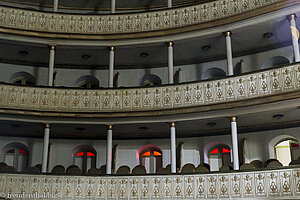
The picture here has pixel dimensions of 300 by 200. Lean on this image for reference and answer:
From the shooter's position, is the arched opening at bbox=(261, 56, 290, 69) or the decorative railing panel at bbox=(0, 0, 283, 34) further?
the arched opening at bbox=(261, 56, 290, 69)

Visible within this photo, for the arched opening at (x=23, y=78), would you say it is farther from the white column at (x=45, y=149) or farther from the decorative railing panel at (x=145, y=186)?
the decorative railing panel at (x=145, y=186)

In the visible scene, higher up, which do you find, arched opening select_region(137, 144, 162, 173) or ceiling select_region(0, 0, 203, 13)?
ceiling select_region(0, 0, 203, 13)

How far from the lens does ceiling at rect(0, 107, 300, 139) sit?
22.0 meters

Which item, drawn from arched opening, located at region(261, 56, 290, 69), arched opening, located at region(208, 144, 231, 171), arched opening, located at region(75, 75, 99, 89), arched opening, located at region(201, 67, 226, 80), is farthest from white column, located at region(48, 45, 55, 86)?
arched opening, located at region(261, 56, 290, 69)

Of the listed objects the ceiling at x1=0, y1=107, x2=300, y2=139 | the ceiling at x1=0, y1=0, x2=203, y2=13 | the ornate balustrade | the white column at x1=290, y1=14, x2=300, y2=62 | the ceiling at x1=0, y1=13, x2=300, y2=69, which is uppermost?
the ceiling at x1=0, y1=0, x2=203, y2=13

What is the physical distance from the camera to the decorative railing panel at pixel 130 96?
20.6m

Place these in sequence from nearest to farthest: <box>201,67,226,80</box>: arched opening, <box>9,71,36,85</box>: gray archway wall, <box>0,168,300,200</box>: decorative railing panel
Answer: <box>0,168,300,200</box>: decorative railing panel → <box>201,67,226,80</box>: arched opening → <box>9,71,36,85</box>: gray archway wall

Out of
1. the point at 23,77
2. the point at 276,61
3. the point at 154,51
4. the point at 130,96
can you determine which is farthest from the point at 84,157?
the point at 276,61

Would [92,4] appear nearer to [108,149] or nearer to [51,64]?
[51,64]

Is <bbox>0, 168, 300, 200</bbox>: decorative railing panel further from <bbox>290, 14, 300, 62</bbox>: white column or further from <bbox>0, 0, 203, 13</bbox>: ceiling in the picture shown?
<bbox>0, 0, 203, 13</bbox>: ceiling

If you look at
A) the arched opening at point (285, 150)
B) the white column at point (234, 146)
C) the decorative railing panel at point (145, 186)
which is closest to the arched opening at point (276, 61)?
the arched opening at point (285, 150)

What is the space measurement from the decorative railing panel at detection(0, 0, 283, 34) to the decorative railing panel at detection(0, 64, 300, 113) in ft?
11.3

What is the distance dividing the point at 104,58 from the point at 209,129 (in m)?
7.11

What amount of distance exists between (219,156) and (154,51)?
6663 millimetres
